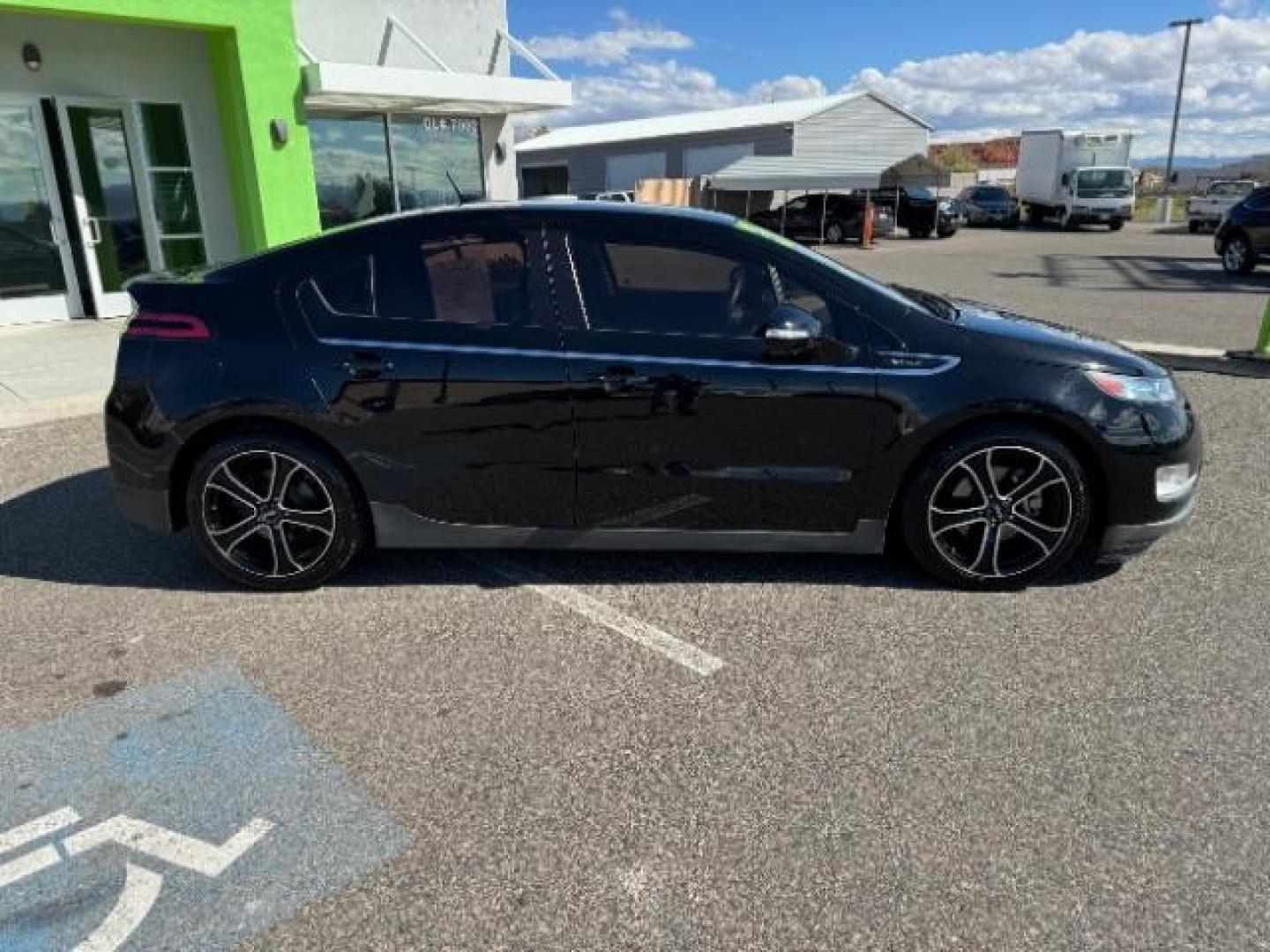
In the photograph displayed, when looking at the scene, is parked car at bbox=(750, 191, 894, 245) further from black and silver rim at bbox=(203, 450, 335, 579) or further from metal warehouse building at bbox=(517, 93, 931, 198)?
black and silver rim at bbox=(203, 450, 335, 579)

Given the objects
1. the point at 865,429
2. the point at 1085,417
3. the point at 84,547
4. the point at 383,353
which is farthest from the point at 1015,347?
the point at 84,547

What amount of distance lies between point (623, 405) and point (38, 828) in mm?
2282

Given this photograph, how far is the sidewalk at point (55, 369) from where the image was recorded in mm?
6438

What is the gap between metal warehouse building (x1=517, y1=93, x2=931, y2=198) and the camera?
101ft

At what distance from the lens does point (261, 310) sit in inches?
142

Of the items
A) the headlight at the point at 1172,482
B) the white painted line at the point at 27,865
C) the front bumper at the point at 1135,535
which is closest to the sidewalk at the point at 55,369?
the white painted line at the point at 27,865

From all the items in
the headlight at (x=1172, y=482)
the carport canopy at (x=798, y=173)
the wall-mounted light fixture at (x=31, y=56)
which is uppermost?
the wall-mounted light fixture at (x=31, y=56)

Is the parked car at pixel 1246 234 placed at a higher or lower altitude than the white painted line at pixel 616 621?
higher

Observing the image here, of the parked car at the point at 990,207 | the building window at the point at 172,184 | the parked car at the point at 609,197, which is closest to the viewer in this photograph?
the parked car at the point at 609,197

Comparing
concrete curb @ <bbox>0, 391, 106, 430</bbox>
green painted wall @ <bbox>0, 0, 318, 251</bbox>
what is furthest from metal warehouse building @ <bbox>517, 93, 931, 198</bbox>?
concrete curb @ <bbox>0, 391, 106, 430</bbox>

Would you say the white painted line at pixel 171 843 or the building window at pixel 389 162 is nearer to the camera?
the white painted line at pixel 171 843

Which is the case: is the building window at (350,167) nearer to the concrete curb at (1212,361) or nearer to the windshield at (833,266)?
the windshield at (833,266)

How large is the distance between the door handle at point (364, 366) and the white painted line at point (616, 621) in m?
1.02

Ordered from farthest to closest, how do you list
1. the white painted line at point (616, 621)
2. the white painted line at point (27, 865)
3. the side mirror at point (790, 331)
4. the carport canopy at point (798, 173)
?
1. the carport canopy at point (798, 173)
2. the side mirror at point (790, 331)
3. the white painted line at point (616, 621)
4. the white painted line at point (27, 865)
